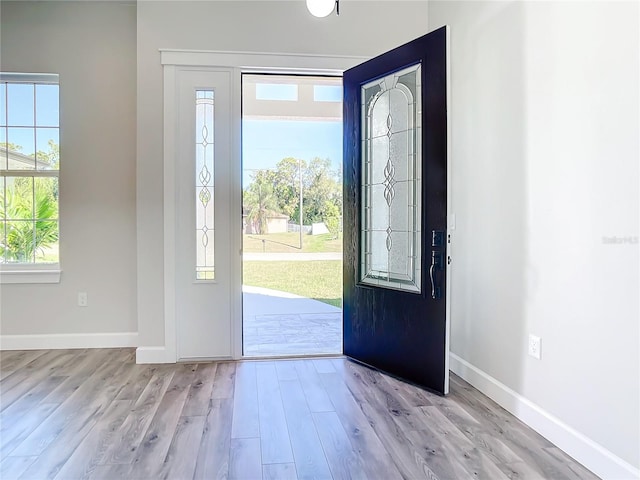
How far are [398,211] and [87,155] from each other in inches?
106

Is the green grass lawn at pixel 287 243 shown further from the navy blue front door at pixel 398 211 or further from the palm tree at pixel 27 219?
the navy blue front door at pixel 398 211

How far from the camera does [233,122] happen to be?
10.9 feet

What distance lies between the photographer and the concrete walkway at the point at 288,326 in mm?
3742

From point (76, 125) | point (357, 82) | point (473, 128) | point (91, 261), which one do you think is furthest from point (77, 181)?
point (473, 128)

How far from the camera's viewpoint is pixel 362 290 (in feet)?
10.7

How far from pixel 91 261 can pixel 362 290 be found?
2.37 meters

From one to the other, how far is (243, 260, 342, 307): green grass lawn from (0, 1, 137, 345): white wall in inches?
160

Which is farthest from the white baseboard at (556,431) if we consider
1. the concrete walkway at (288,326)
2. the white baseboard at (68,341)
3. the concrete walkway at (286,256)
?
the concrete walkway at (286,256)

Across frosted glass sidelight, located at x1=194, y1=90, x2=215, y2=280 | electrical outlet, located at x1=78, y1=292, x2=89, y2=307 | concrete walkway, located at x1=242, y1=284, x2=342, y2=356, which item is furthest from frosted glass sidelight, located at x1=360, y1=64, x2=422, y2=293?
electrical outlet, located at x1=78, y1=292, x2=89, y2=307

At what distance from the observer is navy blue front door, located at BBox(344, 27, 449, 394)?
268 centimetres

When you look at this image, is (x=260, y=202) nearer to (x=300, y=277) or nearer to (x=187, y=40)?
(x=300, y=277)

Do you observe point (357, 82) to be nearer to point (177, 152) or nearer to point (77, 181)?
point (177, 152)

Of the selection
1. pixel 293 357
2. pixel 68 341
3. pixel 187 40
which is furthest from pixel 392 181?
pixel 68 341

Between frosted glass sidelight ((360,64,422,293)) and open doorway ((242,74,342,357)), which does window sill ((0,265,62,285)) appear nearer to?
frosted glass sidelight ((360,64,422,293))
